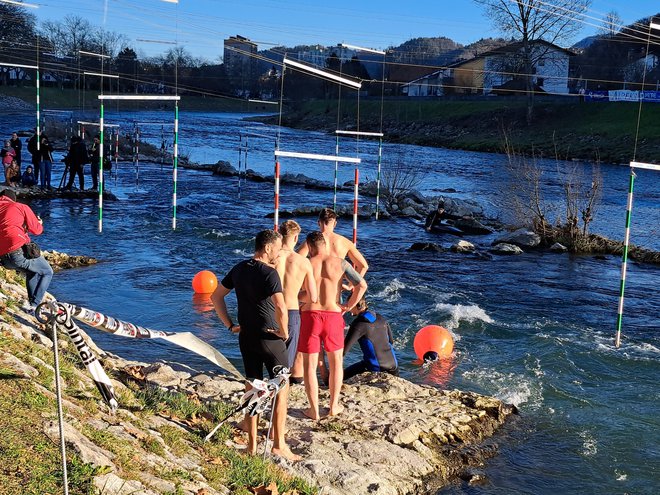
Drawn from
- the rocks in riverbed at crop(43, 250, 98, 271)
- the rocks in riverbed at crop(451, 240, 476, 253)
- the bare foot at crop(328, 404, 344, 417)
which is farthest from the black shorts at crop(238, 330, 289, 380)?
the rocks in riverbed at crop(451, 240, 476, 253)

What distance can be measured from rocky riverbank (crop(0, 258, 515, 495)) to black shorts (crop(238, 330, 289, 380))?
0.67m

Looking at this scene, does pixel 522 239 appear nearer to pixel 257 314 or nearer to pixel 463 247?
pixel 463 247

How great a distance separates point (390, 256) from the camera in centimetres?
2077

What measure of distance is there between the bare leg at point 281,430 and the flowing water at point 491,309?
1522 mm

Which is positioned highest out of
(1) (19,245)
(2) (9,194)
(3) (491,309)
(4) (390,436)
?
(2) (9,194)

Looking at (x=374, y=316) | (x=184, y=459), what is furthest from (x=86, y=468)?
(x=374, y=316)

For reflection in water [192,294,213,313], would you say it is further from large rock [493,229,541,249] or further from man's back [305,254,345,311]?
large rock [493,229,541,249]

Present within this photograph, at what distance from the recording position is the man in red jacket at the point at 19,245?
1006 centimetres

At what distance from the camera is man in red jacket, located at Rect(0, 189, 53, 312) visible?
33.0ft

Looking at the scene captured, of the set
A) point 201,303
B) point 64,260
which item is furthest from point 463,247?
point 64,260

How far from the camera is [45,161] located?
26.6 meters

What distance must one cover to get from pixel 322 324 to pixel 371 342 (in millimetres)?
1645

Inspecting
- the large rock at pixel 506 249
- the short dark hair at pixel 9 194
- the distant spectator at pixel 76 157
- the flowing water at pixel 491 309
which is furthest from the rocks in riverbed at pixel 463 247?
the short dark hair at pixel 9 194

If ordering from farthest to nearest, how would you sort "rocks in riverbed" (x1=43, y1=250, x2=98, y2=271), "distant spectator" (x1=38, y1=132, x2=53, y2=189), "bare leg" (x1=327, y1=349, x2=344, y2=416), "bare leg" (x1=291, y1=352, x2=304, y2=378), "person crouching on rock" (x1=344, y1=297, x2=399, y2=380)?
"distant spectator" (x1=38, y1=132, x2=53, y2=189) → "rocks in riverbed" (x1=43, y1=250, x2=98, y2=271) → "person crouching on rock" (x1=344, y1=297, x2=399, y2=380) → "bare leg" (x1=291, y1=352, x2=304, y2=378) → "bare leg" (x1=327, y1=349, x2=344, y2=416)
